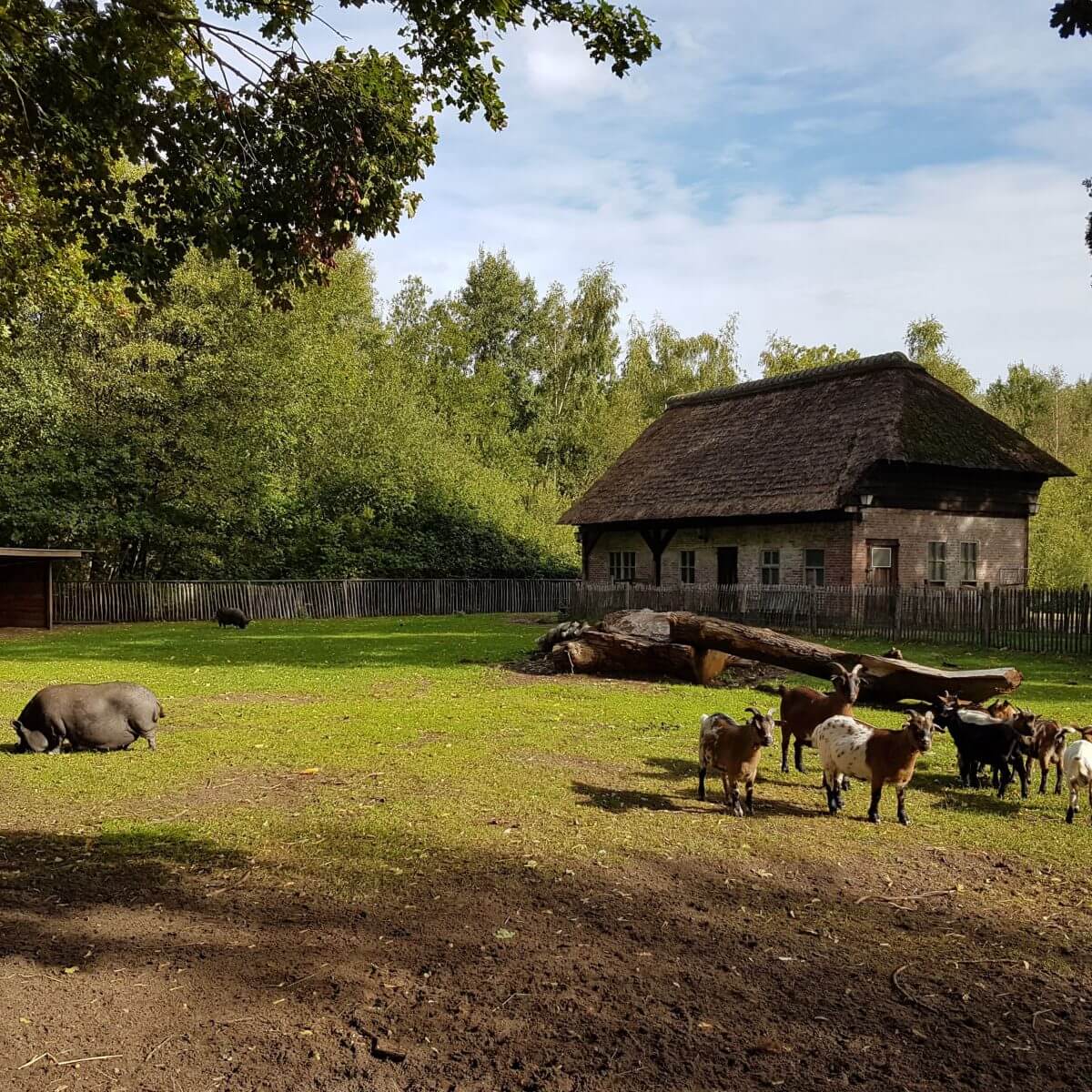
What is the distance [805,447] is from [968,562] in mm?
5877

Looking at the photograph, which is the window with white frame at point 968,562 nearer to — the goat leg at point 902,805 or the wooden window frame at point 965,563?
the wooden window frame at point 965,563

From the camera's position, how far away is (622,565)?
1380 inches

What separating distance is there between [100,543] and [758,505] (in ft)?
81.4

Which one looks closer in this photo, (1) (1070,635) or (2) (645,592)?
(1) (1070,635)

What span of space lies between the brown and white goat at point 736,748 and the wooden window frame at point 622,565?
1024 inches

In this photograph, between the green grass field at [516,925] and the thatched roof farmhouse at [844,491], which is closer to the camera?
the green grass field at [516,925]

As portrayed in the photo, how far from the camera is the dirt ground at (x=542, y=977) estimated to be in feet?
12.8

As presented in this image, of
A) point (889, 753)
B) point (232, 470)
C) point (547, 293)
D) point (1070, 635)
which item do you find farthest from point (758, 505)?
point (547, 293)

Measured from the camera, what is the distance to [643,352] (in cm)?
6450

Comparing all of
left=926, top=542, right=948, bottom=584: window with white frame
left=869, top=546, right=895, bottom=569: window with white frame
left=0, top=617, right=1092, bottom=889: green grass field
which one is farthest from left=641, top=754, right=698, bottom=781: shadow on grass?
left=926, top=542, right=948, bottom=584: window with white frame

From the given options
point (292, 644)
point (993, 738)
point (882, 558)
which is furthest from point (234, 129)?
point (882, 558)

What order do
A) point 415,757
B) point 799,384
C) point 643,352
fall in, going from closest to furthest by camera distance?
point 415,757 → point 799,384 → point 643,352

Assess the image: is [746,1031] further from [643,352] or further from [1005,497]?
[643,352]

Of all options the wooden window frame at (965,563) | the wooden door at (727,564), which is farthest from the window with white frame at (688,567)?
the wooden window frame at (965,563)
